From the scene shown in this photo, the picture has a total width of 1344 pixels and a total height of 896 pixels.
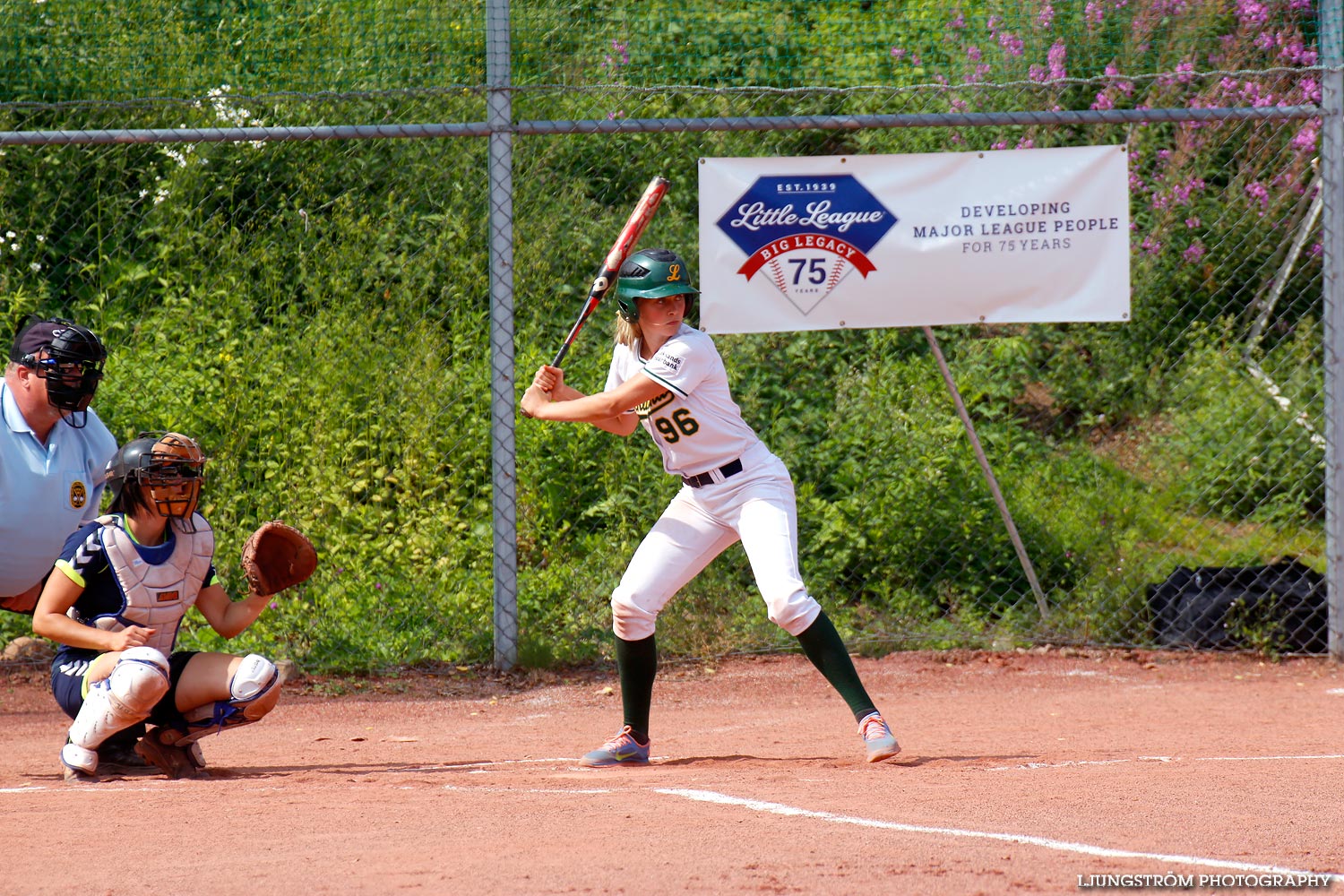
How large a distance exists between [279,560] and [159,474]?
1.57 feet

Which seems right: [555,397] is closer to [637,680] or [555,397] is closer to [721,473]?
[721,473]

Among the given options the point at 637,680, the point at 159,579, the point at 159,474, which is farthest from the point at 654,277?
the point at 159,579

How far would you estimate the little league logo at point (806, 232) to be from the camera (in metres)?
6.21

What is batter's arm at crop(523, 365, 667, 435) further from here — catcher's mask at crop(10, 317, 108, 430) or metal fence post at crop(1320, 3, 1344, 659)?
metal fence post at crop(1320, 3, 1344, 659)

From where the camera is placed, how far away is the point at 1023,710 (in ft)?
18.7

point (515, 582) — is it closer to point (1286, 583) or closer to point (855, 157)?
point (855, 157)

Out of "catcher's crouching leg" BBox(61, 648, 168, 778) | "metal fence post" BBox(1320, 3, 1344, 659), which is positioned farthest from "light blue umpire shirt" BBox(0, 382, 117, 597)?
"metal fence post" BBox(1320, 3, 1344, 659)

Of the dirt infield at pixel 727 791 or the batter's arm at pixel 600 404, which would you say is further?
the batter's arm at pixel 600 404

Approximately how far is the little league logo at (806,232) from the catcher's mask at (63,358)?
2.87 metres

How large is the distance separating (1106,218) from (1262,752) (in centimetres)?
269

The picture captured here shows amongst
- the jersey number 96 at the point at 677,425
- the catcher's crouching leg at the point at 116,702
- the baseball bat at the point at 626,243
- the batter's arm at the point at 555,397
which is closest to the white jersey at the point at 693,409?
the jersey number 96 at the point at 677,425

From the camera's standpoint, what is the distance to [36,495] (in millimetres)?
4465

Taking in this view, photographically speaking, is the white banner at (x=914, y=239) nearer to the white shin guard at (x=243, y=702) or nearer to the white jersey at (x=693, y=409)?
the white jersey at (x=693, y=409)

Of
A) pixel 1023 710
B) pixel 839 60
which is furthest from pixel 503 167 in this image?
pixel 1023 710
